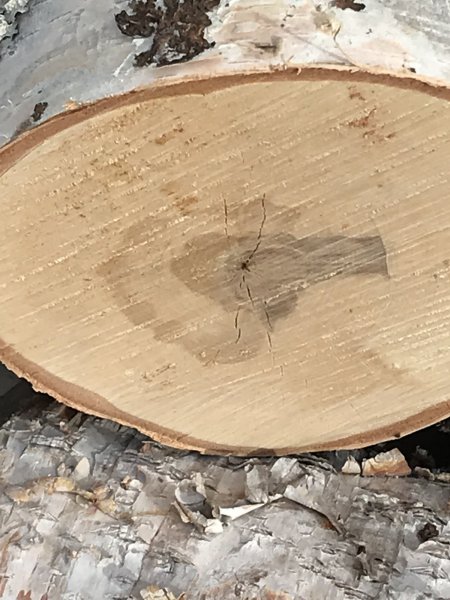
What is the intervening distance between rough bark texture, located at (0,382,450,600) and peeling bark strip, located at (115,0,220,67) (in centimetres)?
63

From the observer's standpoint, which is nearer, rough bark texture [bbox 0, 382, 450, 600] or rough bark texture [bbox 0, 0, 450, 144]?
rough bark texture [bbox 0, 0, 450, 144]

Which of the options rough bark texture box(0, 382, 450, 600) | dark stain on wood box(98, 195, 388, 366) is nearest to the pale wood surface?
rough bark texture box(0, 382, 450, 600)

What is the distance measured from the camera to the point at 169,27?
80 cm

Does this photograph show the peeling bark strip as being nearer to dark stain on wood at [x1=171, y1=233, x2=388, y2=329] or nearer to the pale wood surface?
the pale wood surface

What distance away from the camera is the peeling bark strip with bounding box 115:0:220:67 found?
778 mm

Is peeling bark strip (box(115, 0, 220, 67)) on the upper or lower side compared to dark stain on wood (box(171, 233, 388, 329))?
upper

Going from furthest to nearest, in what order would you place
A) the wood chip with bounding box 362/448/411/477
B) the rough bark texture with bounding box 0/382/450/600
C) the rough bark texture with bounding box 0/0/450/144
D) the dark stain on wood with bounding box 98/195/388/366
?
the wood chip with bounding box 362/448/411/477 → the rough bark texture with bounding box 0/382/450/600 → the dark stain on wood with bounding box 98/195/388/366 → the rough bark texture with bounding box 0/0/450/144

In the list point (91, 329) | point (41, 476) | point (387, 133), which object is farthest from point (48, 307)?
point (387, 133)

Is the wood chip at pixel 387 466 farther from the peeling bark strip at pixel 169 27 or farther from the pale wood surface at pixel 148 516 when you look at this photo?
the peeling bark strip at pixel 169 27

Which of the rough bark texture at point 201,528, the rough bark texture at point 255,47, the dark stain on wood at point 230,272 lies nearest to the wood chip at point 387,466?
the rough bark texture at point 201,528

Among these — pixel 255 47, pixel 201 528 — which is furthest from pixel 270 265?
pixel 201 528

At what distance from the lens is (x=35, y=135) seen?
0.82 metres

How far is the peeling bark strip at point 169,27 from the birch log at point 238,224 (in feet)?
0.04

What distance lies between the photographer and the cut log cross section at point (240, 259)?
2.62 feet
